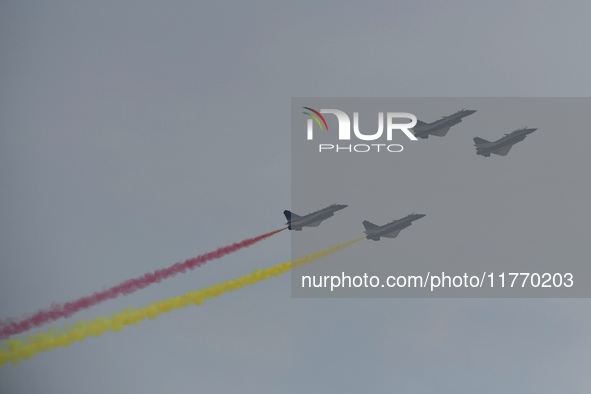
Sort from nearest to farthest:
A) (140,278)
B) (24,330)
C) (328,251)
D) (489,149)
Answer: (24,330) → (140,278) → (328,251) → (489,149)

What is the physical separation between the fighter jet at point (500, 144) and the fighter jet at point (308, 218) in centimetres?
2067

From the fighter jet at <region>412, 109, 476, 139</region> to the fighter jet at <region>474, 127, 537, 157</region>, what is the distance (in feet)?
14.5

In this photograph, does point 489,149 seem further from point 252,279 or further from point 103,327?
point 103,327

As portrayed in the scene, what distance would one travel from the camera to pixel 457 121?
13125cm

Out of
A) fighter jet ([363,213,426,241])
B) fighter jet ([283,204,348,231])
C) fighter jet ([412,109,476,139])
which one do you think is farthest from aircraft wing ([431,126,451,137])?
fighter jet ([283,204,348,231])

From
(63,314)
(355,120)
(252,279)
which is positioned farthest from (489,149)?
(63,314)

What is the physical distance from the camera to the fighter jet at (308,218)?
12381 centimetres

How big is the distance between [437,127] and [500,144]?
898 cm

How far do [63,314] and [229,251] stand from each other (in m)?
19.3

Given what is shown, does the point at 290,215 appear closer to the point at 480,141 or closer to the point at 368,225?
the point at 368,225

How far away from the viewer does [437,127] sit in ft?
425

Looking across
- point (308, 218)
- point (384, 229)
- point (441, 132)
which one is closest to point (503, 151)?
point (441, 132)

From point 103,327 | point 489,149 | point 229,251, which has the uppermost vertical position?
point 489,149

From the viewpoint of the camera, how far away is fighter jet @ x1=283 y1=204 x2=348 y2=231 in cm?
12381
